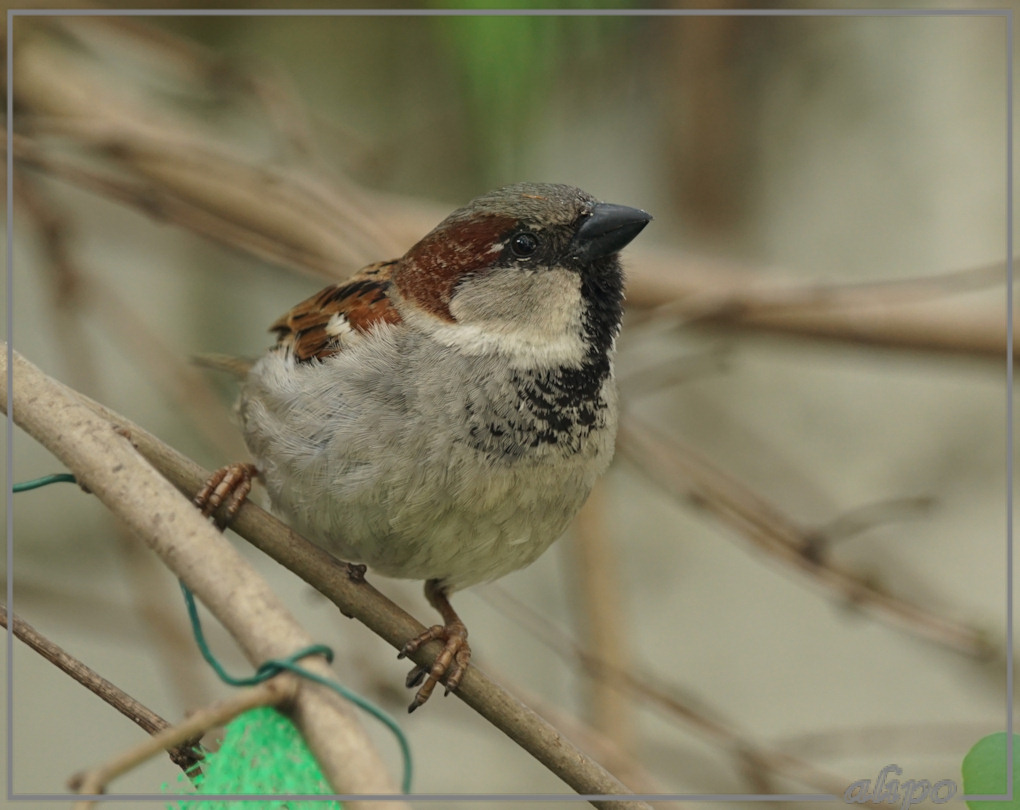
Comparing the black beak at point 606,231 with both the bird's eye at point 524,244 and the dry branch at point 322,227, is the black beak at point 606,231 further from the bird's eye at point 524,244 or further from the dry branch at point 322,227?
the dry branch at point 322,227

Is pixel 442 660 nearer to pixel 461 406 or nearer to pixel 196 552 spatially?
pixel 461 406

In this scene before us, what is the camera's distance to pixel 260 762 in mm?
767

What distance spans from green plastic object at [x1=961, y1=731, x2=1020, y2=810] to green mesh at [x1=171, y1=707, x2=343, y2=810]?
1.63 ft

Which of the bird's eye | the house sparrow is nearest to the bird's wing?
the house sparrow

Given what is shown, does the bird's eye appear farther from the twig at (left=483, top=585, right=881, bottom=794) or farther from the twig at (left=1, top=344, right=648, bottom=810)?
the twig at (left=483, top=585, right=881, bottom=794)

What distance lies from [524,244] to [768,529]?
83 cm

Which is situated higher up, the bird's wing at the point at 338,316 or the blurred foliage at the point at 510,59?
the blurred foliage at the point at 510,59

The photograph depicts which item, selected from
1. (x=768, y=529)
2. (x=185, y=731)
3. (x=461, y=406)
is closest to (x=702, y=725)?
(x=768, y=529)

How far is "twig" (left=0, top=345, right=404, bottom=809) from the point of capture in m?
0.67

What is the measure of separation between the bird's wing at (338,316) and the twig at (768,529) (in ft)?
1.88

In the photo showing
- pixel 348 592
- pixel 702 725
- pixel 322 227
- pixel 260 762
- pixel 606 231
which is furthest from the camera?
pixel 322 227

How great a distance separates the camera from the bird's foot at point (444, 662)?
124cm

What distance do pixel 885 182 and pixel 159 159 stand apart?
1.95 m

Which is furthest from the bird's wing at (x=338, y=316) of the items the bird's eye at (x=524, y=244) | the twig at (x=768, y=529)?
the twig at (x=768, y=529)
